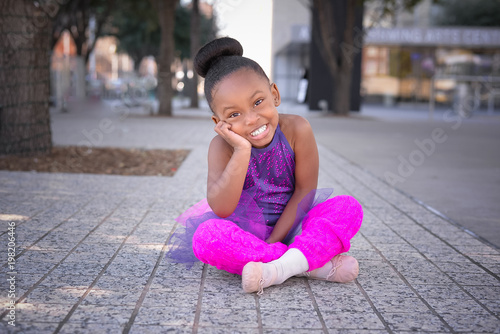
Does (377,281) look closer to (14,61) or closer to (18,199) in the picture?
(18,199)

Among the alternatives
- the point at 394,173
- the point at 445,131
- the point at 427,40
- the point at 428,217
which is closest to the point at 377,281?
the point at 428,217

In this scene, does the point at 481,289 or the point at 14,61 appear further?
the point at 14,61

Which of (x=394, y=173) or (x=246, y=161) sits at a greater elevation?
(x=246, y=161)

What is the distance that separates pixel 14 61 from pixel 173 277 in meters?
4.84

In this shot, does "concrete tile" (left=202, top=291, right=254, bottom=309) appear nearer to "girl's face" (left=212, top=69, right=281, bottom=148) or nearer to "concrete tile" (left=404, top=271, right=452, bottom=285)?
"girl's face" (left=212, top=69, right=281, bottom=148)

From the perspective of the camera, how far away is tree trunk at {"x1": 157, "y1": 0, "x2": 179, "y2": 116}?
1616 cm

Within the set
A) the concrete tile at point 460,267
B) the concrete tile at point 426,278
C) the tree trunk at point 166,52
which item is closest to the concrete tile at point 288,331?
the concrete tile at point 426,278

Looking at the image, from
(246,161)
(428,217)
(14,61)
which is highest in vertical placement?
(14,61)

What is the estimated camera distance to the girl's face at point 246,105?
2.54 meters

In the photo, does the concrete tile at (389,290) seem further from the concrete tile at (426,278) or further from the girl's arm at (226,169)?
the girl's arm at (226,169)

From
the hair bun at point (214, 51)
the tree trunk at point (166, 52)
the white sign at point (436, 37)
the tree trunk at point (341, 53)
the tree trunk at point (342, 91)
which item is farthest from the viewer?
the white sign at point (436, 37)

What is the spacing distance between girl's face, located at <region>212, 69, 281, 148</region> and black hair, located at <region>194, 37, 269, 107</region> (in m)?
0.04

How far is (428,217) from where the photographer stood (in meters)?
4.40

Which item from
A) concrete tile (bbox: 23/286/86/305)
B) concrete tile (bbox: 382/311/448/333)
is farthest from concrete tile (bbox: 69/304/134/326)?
concrete tile (bbox: 382/311/448/333)
